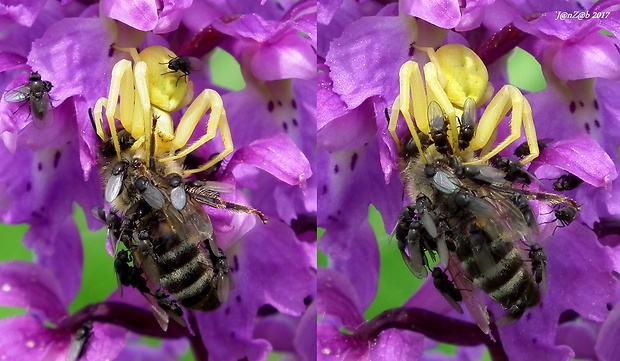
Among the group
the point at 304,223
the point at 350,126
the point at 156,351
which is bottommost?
the point at 156,351

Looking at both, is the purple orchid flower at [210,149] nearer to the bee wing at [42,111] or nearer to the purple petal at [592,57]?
the bee wing at [42,111]

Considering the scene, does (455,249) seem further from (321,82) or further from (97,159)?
(97,159)

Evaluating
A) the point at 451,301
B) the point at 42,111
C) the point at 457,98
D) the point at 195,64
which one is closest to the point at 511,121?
the point at 457,98

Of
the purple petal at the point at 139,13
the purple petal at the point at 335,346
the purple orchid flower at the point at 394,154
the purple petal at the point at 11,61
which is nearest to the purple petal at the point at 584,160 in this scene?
the purple orchid flower at the point at 394,154

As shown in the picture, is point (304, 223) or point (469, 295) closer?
point (469, 295)

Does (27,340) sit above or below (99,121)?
below

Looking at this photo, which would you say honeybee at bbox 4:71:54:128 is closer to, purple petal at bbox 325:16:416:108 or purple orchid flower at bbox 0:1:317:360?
purple orchid flower at bbox 0:1:317:360

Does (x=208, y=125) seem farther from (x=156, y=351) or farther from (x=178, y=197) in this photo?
(x=156, y=351)
